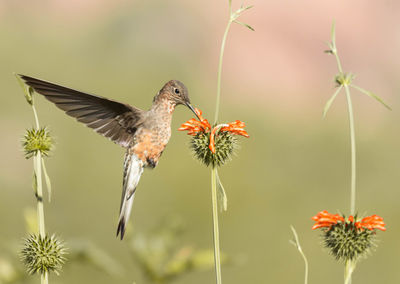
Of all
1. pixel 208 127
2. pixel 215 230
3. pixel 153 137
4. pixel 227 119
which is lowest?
pixel 215 230

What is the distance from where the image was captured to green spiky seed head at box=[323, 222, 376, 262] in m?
2.55

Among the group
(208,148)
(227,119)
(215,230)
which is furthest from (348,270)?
(227,119)

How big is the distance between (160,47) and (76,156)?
200 inches

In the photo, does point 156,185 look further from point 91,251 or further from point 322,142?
point 91,251

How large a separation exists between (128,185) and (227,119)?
30.3ft

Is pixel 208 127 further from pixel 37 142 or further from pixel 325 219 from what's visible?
pixel 37 142

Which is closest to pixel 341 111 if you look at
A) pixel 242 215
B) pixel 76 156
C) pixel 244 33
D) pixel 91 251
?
pixel 244 33

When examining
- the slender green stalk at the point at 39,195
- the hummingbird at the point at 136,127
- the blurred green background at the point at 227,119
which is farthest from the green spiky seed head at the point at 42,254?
the blurred green background at the point at 227,119

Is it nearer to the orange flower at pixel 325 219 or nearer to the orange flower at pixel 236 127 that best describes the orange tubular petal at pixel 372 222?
the orange flower at pixel 325 219

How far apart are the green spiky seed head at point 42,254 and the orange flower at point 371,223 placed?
1260 mm

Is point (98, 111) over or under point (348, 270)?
over

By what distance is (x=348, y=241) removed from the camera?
A: 8.52ft

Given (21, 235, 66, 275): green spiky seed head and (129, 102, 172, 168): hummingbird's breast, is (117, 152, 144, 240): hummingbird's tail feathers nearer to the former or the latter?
(129, 102, 172, 168): hummingbird's breast

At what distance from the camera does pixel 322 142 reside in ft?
44.1
